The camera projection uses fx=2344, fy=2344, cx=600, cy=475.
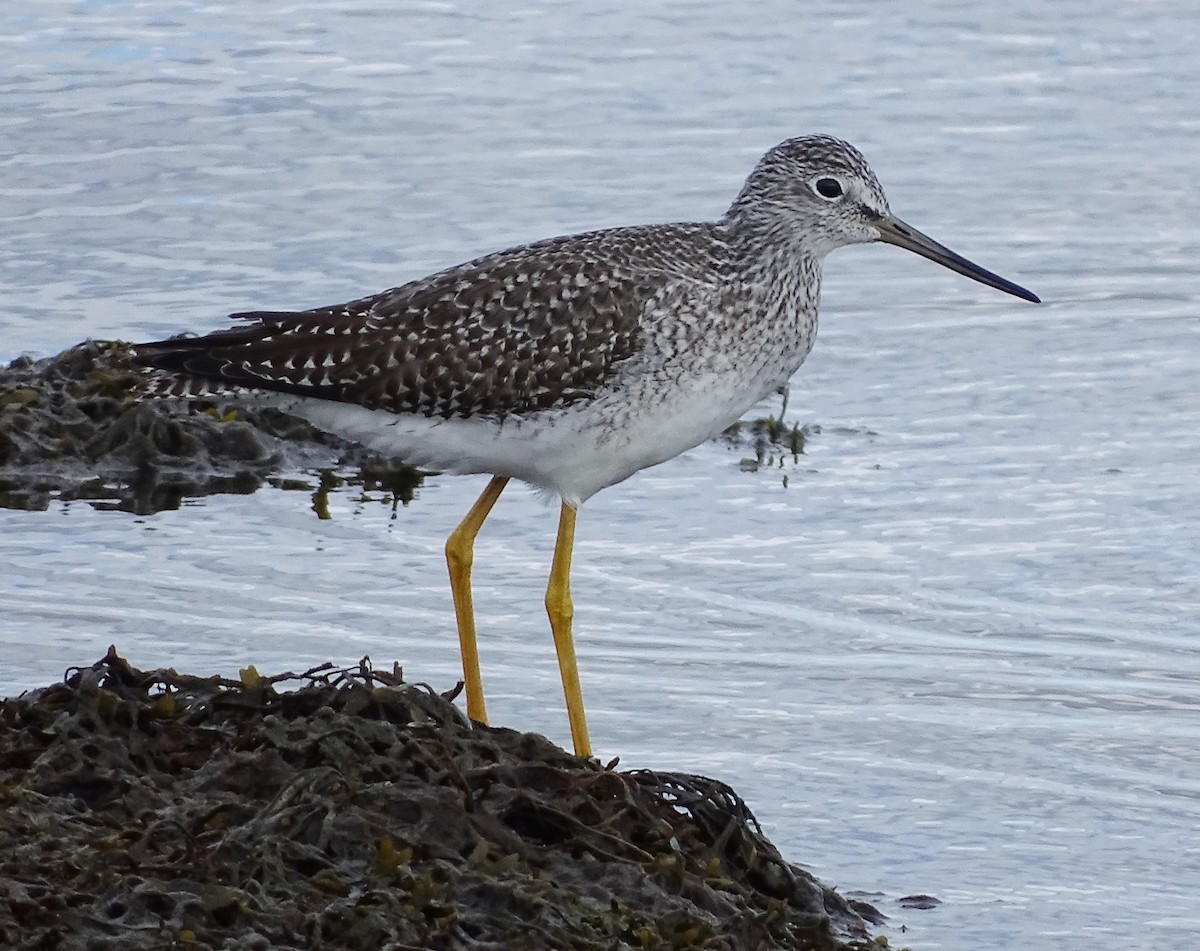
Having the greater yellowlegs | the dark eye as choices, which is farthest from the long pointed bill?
the greater yellowlegs

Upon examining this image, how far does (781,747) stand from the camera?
319 inches

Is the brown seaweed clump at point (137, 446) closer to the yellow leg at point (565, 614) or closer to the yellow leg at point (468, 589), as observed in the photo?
the yellow leg at point (468, 589)

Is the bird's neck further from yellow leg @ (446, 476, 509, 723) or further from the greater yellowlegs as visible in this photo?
yellow leg @ (446, 476, 509, 723)

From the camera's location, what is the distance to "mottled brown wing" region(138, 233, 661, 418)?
796cm

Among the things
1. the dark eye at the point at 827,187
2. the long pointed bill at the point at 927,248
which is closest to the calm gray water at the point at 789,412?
the long pointed bill at the point at 927,248

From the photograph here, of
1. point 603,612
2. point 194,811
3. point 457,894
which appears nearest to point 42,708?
point 194,811

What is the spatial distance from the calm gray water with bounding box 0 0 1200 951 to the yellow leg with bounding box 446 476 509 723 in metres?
0.29

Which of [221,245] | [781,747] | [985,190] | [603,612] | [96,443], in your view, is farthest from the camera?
[985,190]

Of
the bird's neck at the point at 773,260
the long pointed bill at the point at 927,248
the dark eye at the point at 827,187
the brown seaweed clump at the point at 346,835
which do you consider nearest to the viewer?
the brown seaweed clump at the point at 346,835

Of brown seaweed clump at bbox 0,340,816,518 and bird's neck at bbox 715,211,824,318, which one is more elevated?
bird's neck at bbox 715,211,824,318

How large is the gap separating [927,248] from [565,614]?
6.59ft

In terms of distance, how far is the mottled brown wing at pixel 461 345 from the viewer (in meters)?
7.96

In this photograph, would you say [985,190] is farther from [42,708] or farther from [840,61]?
[42,708]

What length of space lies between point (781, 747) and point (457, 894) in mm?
2444
